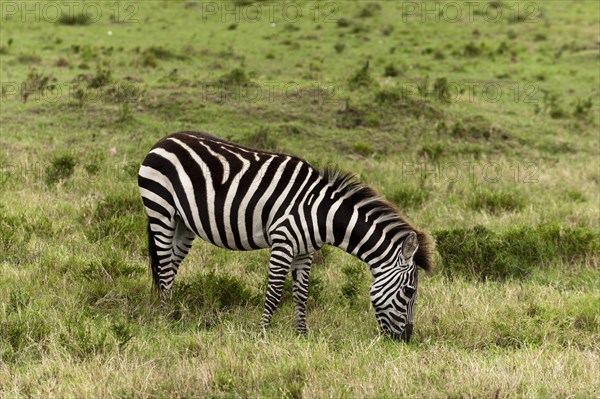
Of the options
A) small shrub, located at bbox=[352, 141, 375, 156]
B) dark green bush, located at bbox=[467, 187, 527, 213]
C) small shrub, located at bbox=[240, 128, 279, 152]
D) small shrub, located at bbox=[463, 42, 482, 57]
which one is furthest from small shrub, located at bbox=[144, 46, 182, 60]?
dark green bush, located at bbox=[467, 187, 527, 213]

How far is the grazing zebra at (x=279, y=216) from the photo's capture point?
5512mm

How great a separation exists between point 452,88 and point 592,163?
5414mm

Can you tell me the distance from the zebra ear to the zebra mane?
90mm

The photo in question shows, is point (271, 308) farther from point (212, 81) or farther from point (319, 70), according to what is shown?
point (319, 70)

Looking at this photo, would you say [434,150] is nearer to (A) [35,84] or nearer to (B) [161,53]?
(A) [35,84]

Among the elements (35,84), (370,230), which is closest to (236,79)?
(35,84)

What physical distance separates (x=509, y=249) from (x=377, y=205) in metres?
2.93

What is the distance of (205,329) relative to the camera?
569cm

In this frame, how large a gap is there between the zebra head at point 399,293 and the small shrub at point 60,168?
20.0 feet

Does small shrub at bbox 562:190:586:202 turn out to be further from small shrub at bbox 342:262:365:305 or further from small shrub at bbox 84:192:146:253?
small shrub at bbox 84:192:146:253

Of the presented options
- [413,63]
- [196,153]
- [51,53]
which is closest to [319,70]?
[413,63]

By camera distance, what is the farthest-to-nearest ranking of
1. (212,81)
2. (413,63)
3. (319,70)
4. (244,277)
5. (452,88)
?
(413,63) → (319,70) → (452,88) → (212,81) → (244,277)

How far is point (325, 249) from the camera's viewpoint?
7883 mm

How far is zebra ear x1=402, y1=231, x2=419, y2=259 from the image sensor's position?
5.33 metres
